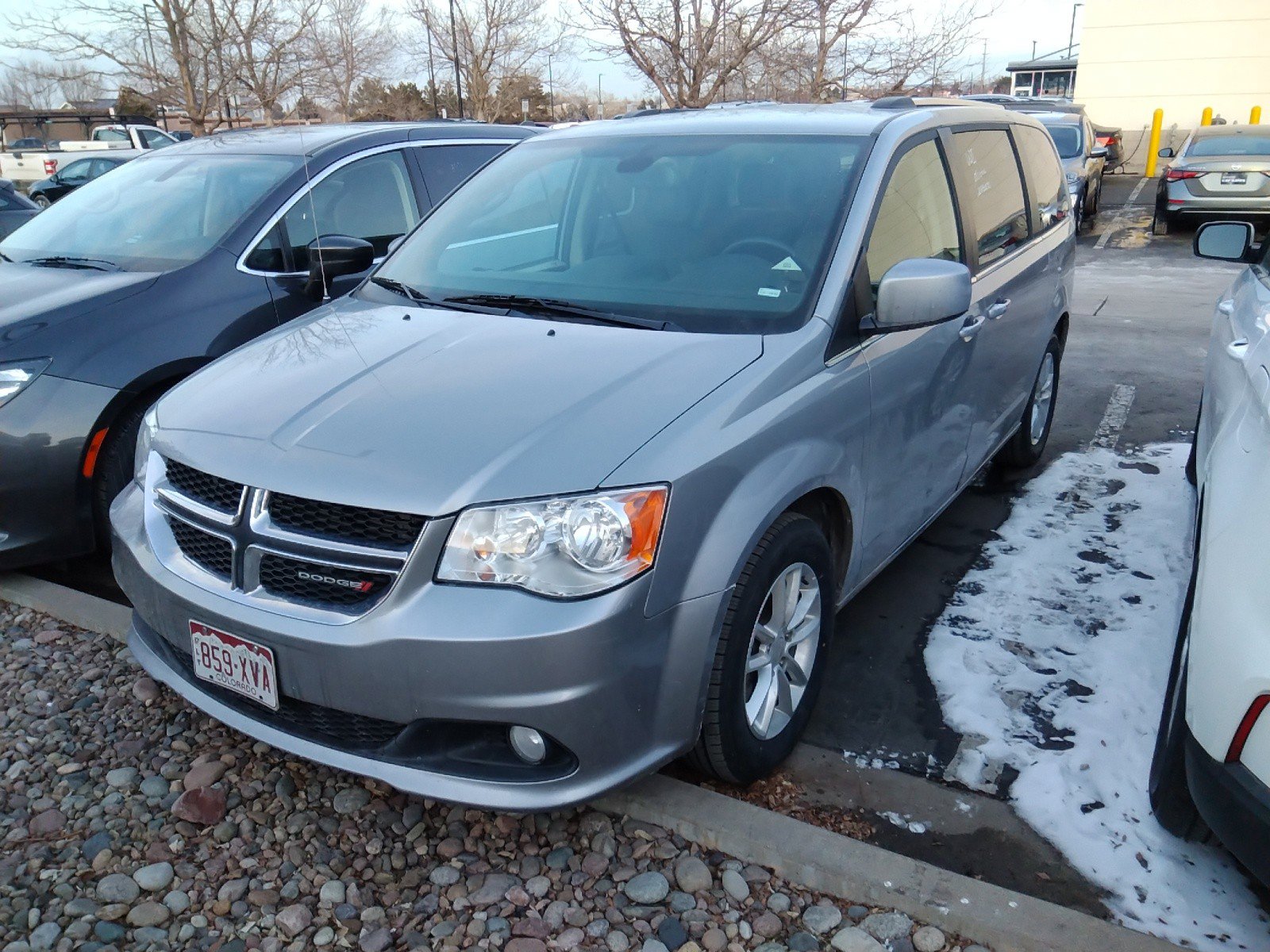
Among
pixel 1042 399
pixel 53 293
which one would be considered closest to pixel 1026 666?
pixel 1042 399

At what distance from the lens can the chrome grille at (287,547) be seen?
7.80ft

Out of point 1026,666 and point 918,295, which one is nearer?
point 918,295

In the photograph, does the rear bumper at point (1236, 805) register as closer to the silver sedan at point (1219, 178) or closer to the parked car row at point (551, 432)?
the parked car row at point (551, 432)

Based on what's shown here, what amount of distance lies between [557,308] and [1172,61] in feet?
93.2

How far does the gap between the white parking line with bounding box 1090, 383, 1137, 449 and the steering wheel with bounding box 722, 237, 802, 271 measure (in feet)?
11.6

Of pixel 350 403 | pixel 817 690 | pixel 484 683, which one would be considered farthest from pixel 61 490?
pixel 817 690

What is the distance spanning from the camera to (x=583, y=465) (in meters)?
2.37

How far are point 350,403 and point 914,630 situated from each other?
2257 mm

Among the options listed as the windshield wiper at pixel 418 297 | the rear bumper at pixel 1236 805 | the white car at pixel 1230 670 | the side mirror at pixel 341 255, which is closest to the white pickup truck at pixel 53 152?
the side mirror at pixel 341 255

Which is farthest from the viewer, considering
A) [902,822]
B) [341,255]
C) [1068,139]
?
[1068,139]

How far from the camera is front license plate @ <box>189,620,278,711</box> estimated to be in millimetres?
2512

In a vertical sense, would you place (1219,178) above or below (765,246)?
below

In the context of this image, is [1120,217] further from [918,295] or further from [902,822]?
[902,822]

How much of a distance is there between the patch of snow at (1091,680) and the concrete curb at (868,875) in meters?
0.23
